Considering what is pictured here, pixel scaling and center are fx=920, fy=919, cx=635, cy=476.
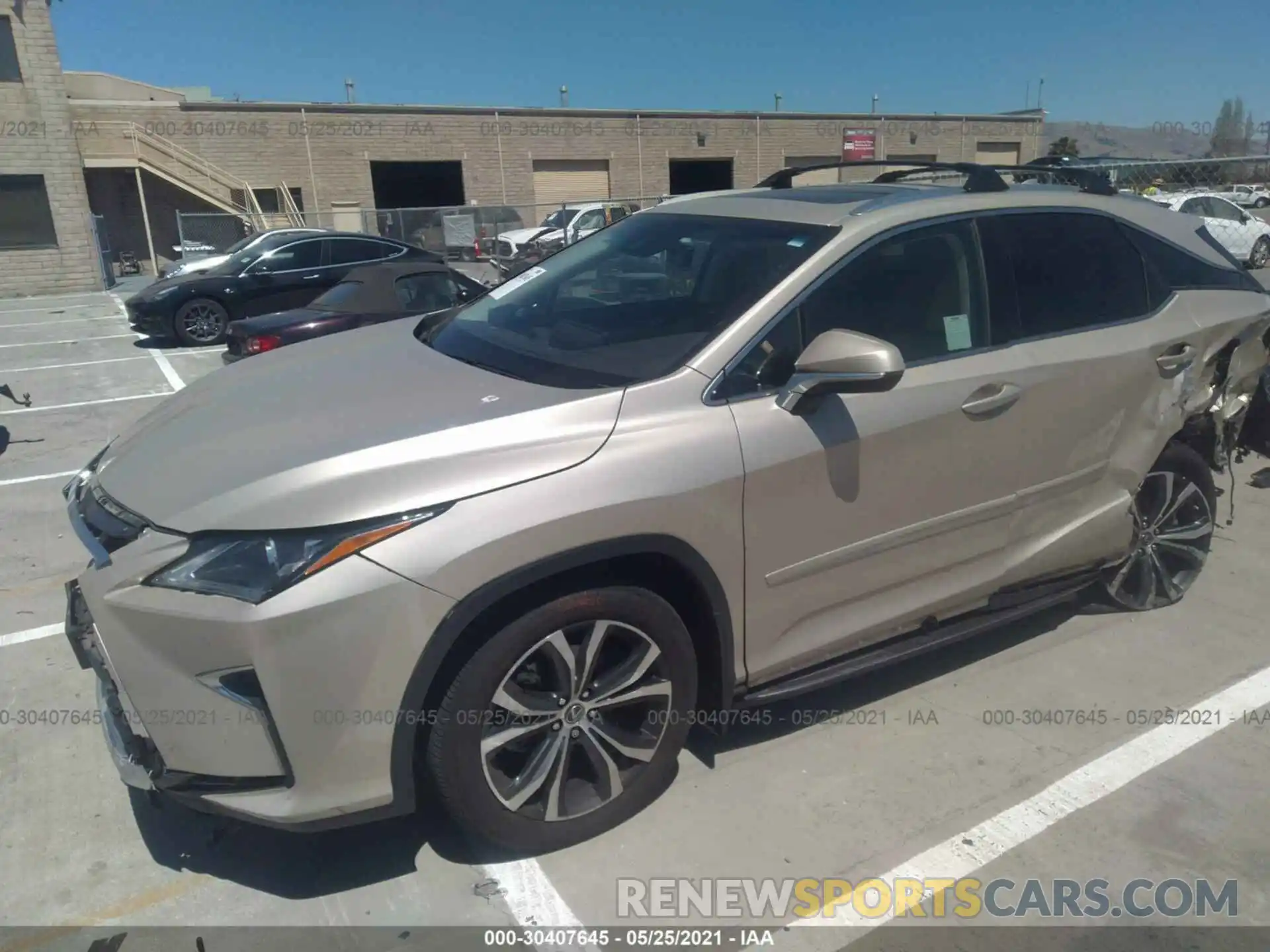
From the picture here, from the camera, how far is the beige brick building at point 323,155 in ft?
72.2

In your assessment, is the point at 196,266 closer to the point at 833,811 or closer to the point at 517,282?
the point at 517,282

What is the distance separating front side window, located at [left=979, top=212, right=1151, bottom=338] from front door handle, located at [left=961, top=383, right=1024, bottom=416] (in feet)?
0.90

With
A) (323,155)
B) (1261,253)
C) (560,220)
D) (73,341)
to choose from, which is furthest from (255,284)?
(323,155)

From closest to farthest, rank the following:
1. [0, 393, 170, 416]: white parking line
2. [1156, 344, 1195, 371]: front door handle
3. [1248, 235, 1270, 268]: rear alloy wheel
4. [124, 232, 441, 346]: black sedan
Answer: [1156, 344, 1195, 371]: front door handle, [0, 393, 170, 416]: white parking line, [124, 232, 441, 346]: black sedan, [1248, 235, 1270, 268]: rear alloy wheel

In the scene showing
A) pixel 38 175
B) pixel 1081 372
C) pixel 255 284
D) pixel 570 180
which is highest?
pixel 38 175

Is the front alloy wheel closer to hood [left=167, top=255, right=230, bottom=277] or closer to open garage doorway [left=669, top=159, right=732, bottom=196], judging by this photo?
hood [left=167, top=255, right=230, bottom=277]

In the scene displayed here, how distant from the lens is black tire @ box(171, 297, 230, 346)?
39.8 ft

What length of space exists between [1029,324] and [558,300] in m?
1.77

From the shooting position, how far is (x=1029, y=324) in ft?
11.2

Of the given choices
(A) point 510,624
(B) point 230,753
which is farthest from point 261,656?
(A) point 510,624

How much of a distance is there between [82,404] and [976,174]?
8551 millimetres

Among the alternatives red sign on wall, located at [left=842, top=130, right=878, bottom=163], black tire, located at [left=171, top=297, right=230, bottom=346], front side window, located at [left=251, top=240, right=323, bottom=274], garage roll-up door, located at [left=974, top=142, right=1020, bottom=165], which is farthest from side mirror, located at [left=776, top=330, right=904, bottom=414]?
garage roll-up door, located at [left=974, top=142, right=1020, bottom=165]

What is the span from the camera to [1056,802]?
2979 millimetres

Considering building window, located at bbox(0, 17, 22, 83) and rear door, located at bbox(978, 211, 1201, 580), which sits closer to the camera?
rear door, located at bbox(978, 211, 1201, 580)
